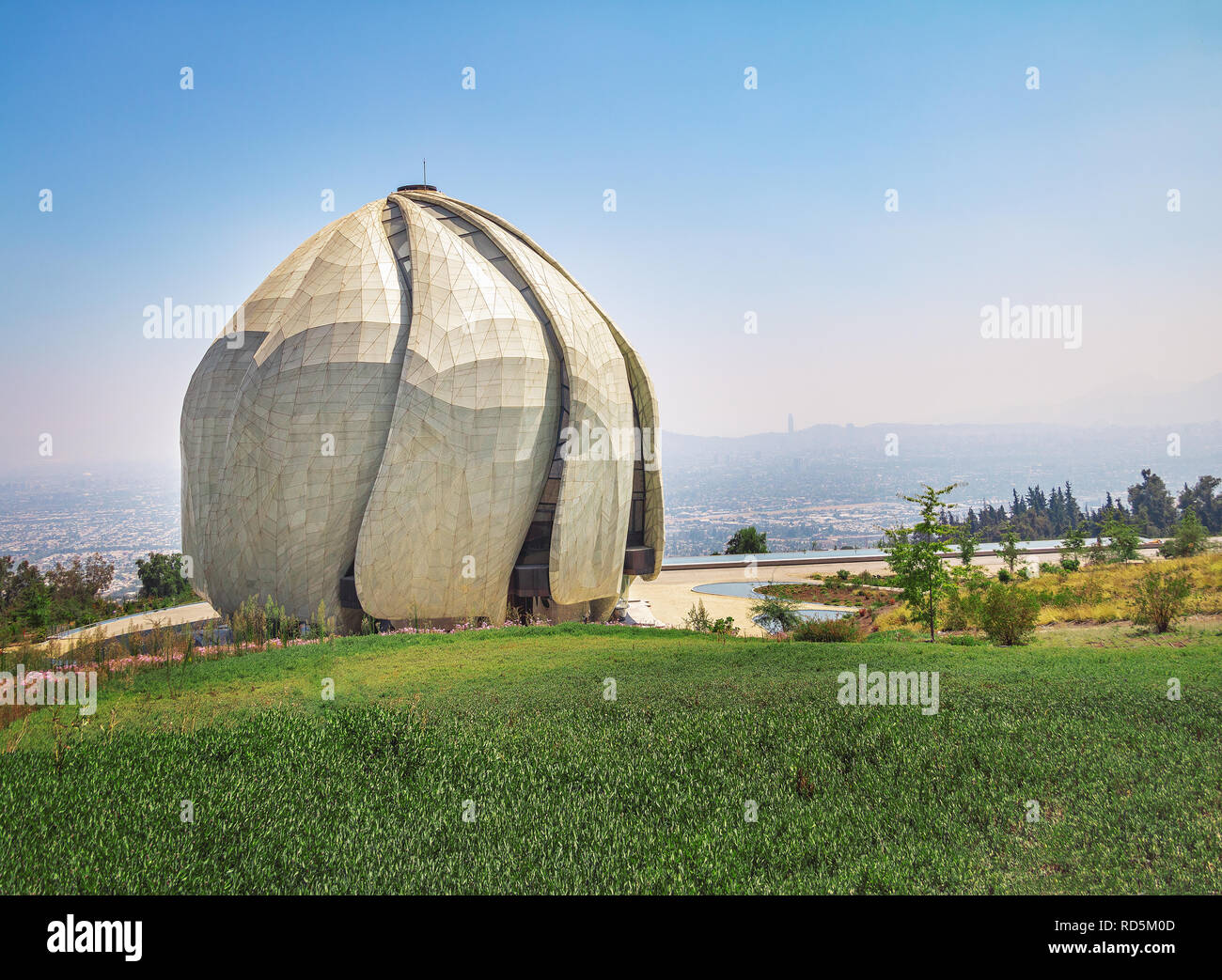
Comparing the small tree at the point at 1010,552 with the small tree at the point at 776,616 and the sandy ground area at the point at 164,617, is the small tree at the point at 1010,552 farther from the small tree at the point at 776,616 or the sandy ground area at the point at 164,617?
the sandy ground area at the point at 164,617

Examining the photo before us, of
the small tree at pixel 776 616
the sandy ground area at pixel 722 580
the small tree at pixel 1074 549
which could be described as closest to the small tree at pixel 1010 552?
the sandy ground area at pixel 722 580

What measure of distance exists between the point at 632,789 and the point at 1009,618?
38.4 feet

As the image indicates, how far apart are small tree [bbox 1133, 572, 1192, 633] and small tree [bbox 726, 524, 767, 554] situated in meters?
31.7

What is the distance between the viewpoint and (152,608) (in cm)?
2928

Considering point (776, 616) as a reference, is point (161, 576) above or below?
above

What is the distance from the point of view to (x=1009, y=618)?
15219mm

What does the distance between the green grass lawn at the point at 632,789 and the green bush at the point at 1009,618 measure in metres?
4.24

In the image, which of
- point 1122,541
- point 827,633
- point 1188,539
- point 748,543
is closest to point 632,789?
point 827,633

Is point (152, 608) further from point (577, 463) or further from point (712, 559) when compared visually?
point (712, 559)

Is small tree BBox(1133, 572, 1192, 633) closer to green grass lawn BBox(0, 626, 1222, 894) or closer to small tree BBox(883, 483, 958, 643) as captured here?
green grass lawn BBox(0, 626, 1222, 894)

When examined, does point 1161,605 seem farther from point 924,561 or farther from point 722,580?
point 722,580

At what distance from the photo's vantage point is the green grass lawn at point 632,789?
5.38 metres

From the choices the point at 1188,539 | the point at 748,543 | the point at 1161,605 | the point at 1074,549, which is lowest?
the point at 748,543
